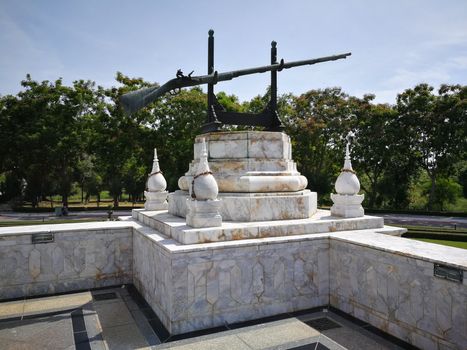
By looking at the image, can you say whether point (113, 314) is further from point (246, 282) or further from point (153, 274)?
point (246, 282)

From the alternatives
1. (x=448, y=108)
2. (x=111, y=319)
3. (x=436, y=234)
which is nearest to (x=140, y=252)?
(x=111, y=319)

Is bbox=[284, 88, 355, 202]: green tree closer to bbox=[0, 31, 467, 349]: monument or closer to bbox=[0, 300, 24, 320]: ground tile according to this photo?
bbox=[0, 31, 467, 349]: monument

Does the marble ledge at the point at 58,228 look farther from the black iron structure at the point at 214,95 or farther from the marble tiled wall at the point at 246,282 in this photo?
the marble tiled wall at the point at 246,282

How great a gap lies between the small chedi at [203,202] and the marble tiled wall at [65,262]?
8.22ft

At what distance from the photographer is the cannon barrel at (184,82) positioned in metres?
7.21

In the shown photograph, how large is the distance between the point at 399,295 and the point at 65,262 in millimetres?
6414

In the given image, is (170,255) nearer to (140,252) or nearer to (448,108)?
(140,252)

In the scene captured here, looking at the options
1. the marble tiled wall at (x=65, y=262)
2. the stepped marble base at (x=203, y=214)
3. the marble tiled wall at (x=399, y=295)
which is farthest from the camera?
the marble tiled wall at (x=65, y=262)

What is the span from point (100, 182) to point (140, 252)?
40928 millimetres

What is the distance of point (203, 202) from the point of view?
6117 millimetres

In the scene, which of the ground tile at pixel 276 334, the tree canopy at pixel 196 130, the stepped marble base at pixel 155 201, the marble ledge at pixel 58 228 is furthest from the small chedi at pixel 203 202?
the tree canopy at pixel 196 130

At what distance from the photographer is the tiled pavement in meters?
5.03

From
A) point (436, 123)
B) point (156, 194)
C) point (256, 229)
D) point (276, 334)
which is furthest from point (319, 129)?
point (276, 334)

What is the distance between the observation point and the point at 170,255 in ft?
17.5
